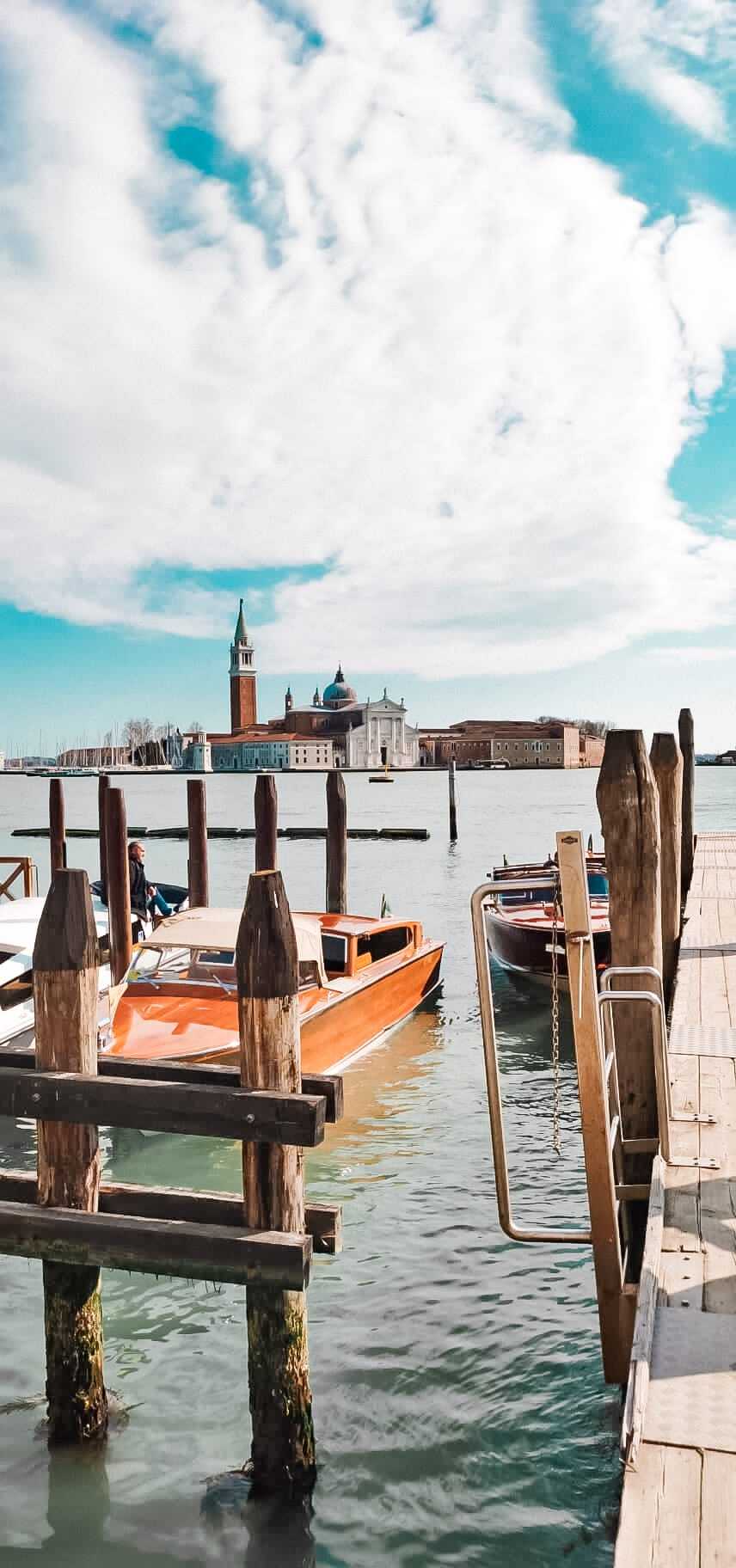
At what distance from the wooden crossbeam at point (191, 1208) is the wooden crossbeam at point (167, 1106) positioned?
0.40m

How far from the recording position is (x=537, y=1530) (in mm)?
4465

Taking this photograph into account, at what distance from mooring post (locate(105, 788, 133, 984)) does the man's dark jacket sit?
1.63 m

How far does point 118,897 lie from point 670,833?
25.2 feet

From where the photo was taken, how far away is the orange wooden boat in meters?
9.43

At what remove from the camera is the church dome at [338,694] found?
17575cm

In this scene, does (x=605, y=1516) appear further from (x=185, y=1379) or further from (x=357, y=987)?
(x=357, y=987)

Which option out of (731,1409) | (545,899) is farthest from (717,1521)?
(545,899)

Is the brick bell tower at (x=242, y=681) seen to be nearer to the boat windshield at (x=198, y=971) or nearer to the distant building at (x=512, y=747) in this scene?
the distant building at (x=512, y=747)

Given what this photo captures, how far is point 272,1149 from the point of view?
13.9 feet

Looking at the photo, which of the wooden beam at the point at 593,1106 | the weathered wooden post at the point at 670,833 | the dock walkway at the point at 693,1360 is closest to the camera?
the dock walkway at the point at 693,1360

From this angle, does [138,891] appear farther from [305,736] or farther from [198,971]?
[305,736]

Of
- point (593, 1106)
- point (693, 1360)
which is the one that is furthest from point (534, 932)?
point (693, 1360)

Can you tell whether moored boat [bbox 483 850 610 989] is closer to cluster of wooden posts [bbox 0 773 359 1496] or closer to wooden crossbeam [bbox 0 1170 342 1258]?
wooden crossbeam [bbox 0 1170 342 1258]

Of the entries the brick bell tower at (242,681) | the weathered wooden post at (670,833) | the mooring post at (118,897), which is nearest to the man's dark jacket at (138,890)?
the mooring post at (118,897)
